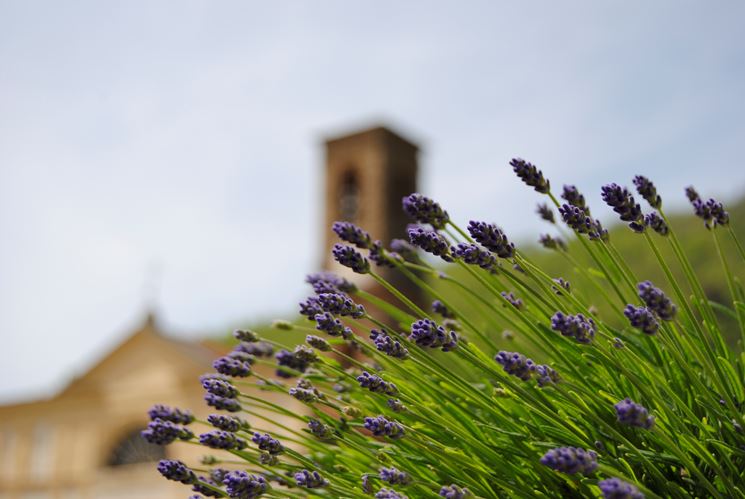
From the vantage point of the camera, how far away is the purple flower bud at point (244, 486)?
1252mm

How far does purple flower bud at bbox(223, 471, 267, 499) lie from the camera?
125 cm

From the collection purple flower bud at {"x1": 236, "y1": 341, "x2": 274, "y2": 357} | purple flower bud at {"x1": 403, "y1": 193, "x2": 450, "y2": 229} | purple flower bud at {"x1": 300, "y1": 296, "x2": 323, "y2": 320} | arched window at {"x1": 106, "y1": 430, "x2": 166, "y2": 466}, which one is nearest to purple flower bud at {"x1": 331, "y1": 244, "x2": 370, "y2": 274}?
purple flower bud at {"x1": 403, "y1": 193, "x2": 450, "y2": 229}

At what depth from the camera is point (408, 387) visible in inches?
64.8

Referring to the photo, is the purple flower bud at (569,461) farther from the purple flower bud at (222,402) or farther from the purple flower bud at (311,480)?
the purple flower bud at (222,402)

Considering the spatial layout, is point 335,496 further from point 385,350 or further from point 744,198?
point 744,198

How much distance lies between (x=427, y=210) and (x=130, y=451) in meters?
20.5

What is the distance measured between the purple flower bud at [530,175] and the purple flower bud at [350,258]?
293 mm

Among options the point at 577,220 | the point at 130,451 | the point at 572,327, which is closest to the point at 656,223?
the point at 577,220

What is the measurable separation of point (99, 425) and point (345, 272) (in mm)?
7430

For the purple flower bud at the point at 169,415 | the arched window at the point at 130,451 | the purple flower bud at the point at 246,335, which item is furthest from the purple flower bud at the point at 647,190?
the arched window at the point at 130,451

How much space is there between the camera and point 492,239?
1.22 metres

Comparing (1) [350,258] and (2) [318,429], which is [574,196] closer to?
(1) [350,258]

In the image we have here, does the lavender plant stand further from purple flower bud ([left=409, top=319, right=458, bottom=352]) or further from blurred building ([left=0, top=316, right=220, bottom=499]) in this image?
blurred building ([left=0, top=316, right=220, bottom=499])

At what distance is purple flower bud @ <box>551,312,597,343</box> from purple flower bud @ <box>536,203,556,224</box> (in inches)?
30.6
